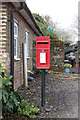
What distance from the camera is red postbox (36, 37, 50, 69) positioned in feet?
14.0

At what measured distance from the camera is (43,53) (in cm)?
432

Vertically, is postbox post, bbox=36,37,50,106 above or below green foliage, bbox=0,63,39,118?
above

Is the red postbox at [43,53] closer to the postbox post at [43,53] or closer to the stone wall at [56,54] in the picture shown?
the postbox post at [43,53]

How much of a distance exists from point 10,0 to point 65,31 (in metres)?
21.1

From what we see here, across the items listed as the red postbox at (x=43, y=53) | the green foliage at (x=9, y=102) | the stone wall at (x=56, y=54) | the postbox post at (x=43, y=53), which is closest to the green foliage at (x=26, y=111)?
the green foliage at (x=9, y=102)

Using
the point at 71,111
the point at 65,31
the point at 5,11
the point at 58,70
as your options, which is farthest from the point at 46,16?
the point at 71,111

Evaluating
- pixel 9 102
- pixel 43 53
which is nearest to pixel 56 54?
pixel 43 53

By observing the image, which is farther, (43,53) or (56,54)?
(56,54)

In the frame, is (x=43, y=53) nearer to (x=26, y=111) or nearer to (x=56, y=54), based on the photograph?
(x=26, y=111)

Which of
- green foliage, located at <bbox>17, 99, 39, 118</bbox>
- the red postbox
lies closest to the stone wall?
the red postbox

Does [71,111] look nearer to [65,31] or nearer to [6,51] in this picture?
[6,51]

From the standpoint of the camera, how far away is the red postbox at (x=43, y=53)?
4270 mm

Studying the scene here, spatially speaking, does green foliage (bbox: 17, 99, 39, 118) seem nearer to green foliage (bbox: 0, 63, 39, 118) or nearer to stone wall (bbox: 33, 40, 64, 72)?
green foliage (bbox: 0, 63, 39, 118)

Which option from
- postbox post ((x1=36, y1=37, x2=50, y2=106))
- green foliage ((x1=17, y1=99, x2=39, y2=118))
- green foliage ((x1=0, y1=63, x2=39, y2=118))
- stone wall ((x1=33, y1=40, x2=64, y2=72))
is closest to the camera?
green foliage ((x1=0, y1=63, x2=39, y2=118))
